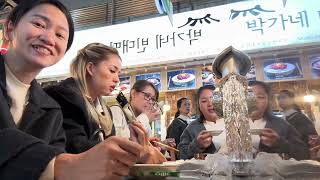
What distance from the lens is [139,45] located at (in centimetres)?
259

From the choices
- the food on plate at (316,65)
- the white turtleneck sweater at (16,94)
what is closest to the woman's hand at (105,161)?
the white turtleneck sweater at (16,94)

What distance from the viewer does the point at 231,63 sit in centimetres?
69

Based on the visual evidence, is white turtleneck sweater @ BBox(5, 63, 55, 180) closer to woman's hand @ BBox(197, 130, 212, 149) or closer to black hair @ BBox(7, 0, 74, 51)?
black hair @ BBox(7, 0, 74, 51)

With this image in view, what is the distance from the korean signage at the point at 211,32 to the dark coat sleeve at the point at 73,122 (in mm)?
1352

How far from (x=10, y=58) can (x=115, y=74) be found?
1.84 ft

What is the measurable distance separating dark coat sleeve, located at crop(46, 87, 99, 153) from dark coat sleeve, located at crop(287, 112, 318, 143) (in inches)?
32.0

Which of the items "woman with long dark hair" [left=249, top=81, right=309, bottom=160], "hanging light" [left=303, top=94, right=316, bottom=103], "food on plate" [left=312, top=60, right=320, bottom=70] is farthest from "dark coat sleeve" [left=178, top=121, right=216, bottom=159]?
"food on plate" [left=312, top=60, right=320, bottom=70]

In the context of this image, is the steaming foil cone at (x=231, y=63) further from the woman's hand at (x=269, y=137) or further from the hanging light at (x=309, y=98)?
the hanging light at (x=309, y=98)

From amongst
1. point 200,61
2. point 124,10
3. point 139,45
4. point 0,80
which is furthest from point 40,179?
point 124,10

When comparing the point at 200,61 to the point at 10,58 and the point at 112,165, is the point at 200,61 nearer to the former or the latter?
the point at 10,58

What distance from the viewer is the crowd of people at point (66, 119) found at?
36cm

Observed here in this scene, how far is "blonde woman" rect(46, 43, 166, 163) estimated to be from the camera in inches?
33.7

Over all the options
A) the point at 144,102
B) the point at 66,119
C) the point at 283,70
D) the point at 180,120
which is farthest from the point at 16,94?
the point at 283,70

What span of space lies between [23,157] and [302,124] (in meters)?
1.19
